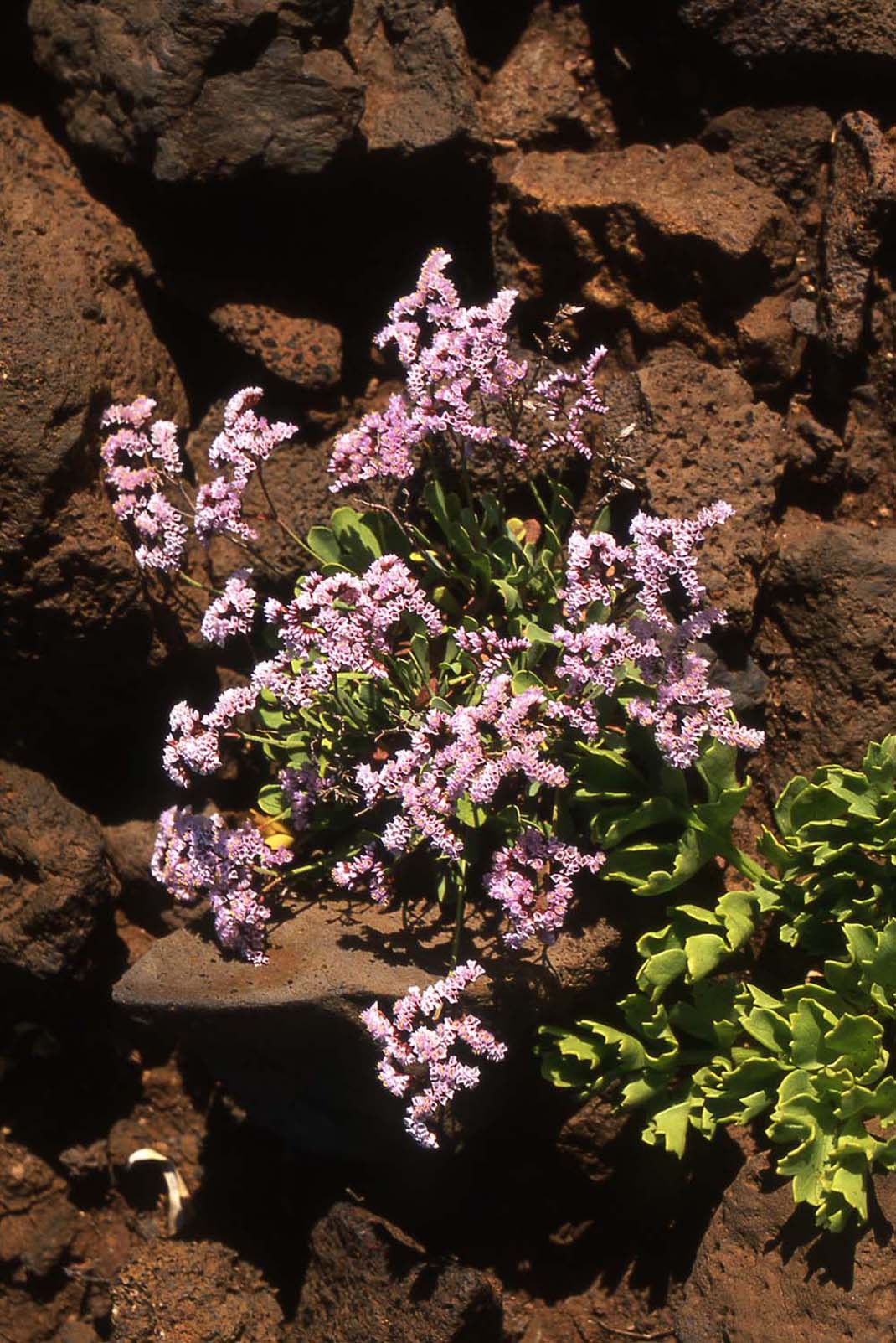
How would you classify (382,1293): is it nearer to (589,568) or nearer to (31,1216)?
(31,1216)

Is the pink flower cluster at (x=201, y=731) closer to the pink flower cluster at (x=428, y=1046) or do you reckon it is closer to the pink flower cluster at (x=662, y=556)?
the pink flower cluster at (x=428, y=1046)

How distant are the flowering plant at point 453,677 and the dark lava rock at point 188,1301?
4.09 ft

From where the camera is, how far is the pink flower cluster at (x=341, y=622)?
416cm

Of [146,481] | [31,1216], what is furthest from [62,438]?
[31,1216]

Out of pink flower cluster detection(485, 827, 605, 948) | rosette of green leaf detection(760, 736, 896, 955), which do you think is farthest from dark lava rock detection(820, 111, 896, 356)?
pink flower cluster detection(485, 827, 605, 948)

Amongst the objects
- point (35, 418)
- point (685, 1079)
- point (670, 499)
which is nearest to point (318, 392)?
point (35, 418)

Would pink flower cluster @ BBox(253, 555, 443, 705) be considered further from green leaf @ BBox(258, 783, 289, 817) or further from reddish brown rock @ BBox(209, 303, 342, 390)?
reddish brown rock @ BBox(209, 303, 342, 390)

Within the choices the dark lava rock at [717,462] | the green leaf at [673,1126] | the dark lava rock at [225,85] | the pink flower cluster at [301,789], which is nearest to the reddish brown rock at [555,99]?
the dark lava rock at [225,85]

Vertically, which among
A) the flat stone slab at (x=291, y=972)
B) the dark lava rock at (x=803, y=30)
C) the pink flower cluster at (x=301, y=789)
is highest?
the dark lava rock at (x=803, y=30)

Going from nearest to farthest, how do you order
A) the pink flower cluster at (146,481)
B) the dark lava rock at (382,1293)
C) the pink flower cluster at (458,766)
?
the pink flower cluster at (458,766) → the dark lava rock at (382,1293) → the pink flower cluster at (146,481)

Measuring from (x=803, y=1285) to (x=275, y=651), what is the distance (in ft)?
8.91

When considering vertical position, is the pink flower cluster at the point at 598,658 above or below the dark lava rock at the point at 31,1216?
above

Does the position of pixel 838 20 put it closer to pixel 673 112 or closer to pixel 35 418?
pixel 673 112

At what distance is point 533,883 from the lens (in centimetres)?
427
